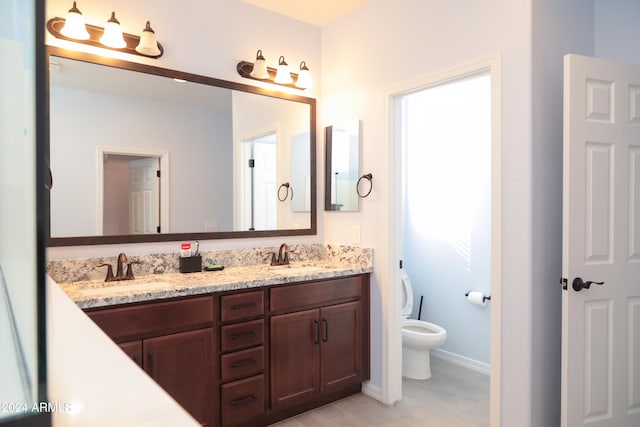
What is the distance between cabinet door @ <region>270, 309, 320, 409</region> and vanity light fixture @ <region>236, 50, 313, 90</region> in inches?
65.5

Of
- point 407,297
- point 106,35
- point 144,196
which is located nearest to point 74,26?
point 106,35

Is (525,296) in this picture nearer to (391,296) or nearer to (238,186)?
(391,296)

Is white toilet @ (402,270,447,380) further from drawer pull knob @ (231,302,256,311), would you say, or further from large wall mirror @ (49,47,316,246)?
drawer pull knob @ (231,302,256,311)

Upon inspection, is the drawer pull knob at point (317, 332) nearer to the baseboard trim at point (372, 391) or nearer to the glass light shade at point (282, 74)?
the baseboard trim at point (372, 391)

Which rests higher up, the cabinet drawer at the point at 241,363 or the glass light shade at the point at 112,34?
the glass light shade at the point at 112,34

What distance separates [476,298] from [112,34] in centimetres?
314

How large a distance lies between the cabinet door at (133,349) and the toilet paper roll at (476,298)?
2.52 meters

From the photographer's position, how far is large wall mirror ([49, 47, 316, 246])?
7.32 feet

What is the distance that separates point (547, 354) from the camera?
212 centimetres

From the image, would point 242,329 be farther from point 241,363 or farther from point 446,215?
point 446,215

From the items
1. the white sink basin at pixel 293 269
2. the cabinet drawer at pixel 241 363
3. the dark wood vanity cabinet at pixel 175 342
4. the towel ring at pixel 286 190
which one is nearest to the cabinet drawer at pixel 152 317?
the dark wood vanity cabinet at pixel 175 342

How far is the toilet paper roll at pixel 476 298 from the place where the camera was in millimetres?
3254

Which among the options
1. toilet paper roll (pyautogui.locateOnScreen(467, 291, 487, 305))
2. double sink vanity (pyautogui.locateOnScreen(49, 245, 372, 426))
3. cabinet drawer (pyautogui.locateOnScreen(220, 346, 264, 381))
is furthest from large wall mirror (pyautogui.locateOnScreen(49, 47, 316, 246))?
toilet paper roll (pyautogui.locateOnScreen(467, 291, 487, 305))

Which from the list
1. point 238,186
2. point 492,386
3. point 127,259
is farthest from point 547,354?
point 127,259
